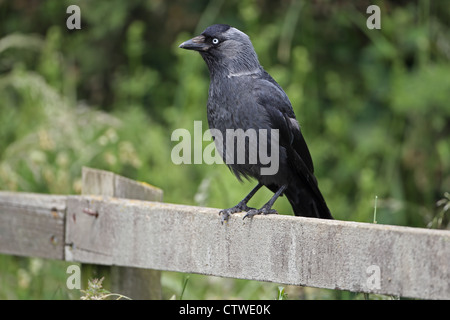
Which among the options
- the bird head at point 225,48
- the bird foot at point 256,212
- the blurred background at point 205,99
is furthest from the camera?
the blurred background at point 205,99

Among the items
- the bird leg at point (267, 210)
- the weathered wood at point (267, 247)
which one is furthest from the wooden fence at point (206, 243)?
the bird leg at point (267, 210)

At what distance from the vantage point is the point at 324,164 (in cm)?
543

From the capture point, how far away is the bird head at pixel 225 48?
3174 mm

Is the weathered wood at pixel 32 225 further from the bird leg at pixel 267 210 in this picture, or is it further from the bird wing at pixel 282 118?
the bird wing at pixel 282 118


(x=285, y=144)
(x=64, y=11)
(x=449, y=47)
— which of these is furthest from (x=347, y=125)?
(x=64, y=11)

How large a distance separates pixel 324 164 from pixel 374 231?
11.3 ft

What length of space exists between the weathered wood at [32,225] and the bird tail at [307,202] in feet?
3.59

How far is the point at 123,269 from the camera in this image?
2.81m

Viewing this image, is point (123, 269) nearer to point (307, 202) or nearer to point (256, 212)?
point (256, 212)

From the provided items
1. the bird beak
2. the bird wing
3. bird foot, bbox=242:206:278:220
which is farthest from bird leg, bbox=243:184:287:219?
the bird beak

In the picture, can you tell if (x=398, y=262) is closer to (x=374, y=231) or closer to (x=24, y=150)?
(x=374, y=231)

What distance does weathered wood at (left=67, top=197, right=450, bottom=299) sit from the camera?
1926 mm

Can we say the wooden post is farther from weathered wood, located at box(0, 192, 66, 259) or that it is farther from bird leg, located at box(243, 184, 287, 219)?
bird leg, located at box(243, 184, 287, 219)
